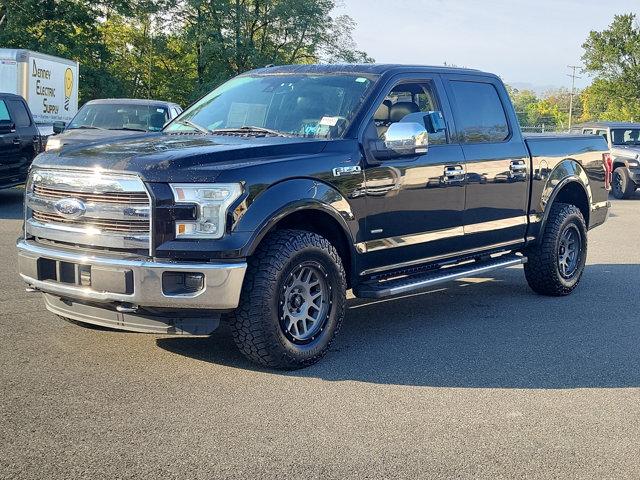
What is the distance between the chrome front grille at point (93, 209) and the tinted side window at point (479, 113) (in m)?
2.99

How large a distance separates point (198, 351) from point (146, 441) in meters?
1.57

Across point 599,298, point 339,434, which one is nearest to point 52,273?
point 339,434

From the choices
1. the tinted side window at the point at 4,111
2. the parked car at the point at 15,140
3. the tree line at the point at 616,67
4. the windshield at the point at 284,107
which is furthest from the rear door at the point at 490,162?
the tree line at the point at 616,67

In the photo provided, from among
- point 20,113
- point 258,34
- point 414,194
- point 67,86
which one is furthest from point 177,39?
point 414,194

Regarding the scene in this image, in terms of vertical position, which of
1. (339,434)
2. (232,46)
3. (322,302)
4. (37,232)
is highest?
(232,46)

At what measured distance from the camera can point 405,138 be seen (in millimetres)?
5582

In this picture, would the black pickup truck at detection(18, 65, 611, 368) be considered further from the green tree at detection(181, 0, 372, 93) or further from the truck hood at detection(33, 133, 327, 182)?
the green tree at detection(181, 0, 372, 93)

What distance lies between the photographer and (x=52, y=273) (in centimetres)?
493

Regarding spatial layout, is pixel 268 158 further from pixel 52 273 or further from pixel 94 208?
pixel 52 273

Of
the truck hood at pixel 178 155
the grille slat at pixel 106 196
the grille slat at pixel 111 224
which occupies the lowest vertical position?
the grille slat at pixel 111 224

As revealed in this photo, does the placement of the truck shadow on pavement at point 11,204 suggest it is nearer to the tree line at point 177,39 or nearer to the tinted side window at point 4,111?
the tinted side window at point 4,111

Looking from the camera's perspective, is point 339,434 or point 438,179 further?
point 438,179

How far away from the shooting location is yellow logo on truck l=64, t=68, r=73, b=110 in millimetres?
23181

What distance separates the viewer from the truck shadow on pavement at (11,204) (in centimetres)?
1249
